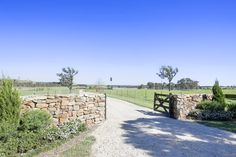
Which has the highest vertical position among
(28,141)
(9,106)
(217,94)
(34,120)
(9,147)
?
(217,94)

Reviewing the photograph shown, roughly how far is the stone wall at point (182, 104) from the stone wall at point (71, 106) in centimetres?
508

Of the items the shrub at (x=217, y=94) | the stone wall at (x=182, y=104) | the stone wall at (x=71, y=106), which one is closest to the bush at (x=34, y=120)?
the stone wall at (x=71, y=106)

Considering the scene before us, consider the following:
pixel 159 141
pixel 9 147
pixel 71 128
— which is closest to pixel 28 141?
pixel 9 147

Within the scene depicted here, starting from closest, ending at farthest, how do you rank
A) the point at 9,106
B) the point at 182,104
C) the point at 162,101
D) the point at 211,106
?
the point at 9,106, the point at 182,104, the point at 211,106, the point at 162,101

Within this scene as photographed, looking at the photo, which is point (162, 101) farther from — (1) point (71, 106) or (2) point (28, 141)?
(2) point (28, 141)

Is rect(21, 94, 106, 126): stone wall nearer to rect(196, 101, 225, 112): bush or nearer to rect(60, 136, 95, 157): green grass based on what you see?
rect(60, 136, 95, 157): green grass

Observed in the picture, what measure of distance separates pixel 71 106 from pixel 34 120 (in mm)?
2529

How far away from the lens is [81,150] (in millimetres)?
8219

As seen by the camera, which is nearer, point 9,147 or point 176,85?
point 9,147

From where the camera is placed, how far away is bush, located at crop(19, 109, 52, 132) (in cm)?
912

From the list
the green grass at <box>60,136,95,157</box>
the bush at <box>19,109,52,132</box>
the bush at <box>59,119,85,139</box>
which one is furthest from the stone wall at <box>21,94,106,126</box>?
the green grass at <box>60,136,95,157</box>

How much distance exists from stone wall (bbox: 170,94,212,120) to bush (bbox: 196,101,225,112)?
14.1 inches

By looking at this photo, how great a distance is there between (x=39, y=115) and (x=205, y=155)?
18.6ft

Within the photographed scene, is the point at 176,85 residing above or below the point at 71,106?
above
